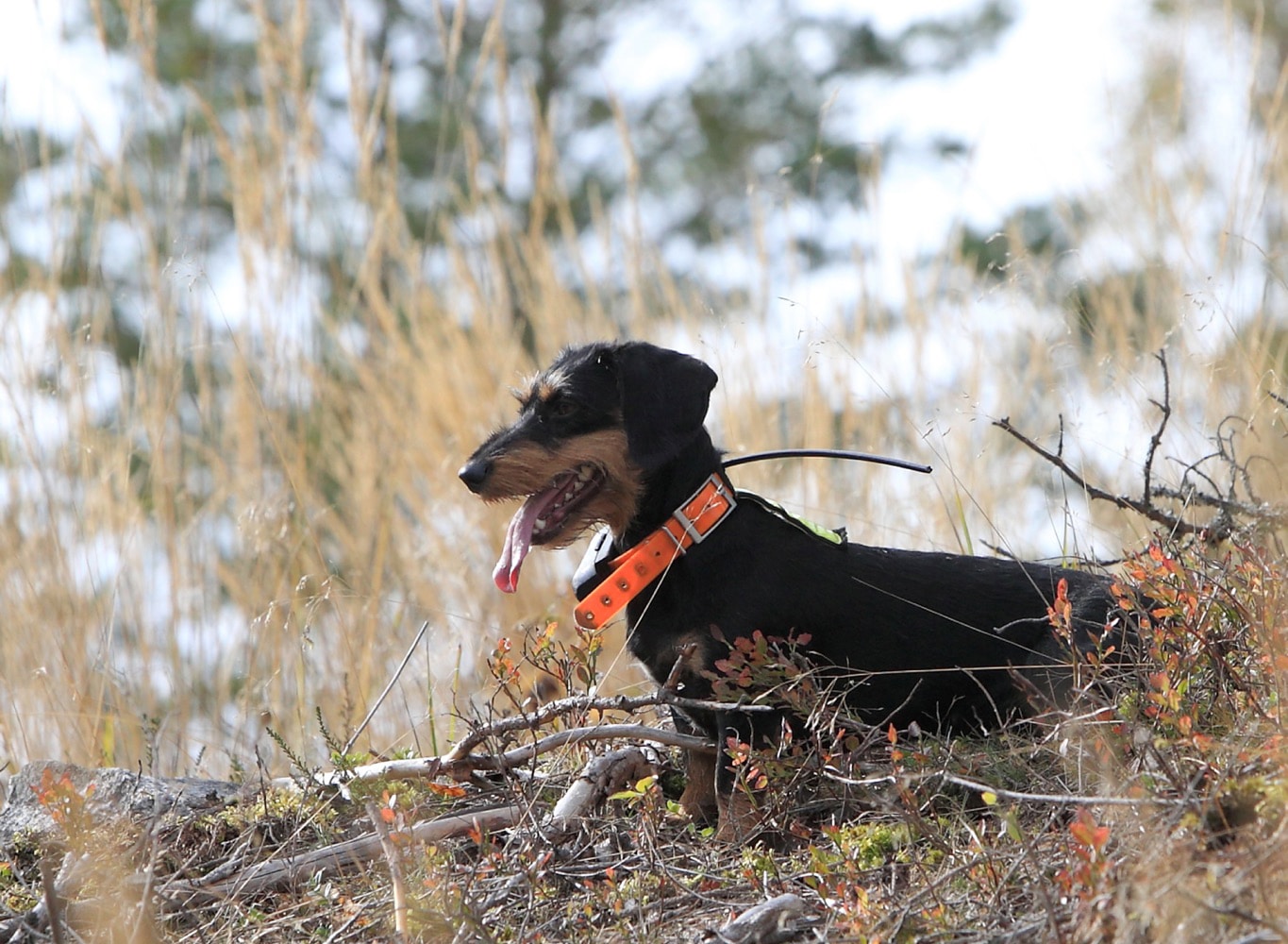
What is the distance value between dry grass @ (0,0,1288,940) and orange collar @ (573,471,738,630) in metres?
0.47

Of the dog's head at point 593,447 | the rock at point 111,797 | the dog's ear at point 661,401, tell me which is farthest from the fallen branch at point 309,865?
the dog's ear at point 661,401

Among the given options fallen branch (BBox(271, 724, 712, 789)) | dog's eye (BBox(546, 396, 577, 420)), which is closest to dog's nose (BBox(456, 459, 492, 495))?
dog's eye (BBox(546, 396, 577, 420))

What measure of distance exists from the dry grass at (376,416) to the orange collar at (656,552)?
0.47 meters

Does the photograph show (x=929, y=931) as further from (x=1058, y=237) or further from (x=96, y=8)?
(x=1058, y=237)

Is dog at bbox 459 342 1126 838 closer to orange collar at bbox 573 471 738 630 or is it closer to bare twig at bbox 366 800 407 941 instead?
orange collar at bbox 573 471 738 630

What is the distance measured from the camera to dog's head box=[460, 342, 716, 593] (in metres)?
3.21

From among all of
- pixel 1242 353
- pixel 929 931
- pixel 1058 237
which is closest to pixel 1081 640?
pixel 1242 353

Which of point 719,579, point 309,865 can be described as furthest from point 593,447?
point 309,865

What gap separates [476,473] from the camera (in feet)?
10.5

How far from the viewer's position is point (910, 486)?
4.89m

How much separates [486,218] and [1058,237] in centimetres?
884

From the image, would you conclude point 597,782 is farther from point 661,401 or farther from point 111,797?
point 111,797

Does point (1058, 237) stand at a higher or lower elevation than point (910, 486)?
higher

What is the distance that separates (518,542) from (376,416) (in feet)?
6.24
